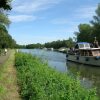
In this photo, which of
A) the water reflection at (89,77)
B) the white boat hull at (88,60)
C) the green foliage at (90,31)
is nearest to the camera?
the water reflection at (89,77)

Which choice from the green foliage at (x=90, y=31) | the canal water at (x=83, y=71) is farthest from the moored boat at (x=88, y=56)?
the green foliage at (x=90, y=31)

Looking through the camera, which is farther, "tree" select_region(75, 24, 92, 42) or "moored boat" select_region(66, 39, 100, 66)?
"tree" select_region(75, 24, 92, 42)

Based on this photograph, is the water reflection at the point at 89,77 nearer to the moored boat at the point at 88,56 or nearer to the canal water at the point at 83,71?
the canal water at the point at 83,71

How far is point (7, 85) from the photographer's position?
17.6 meters

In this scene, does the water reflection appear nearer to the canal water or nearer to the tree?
the canal water

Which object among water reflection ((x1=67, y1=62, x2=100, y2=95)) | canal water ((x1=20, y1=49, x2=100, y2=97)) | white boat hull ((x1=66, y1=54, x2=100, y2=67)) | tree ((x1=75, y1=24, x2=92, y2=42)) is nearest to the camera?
water reflection ((x1=67, y1=62, x2=100, y2=95))

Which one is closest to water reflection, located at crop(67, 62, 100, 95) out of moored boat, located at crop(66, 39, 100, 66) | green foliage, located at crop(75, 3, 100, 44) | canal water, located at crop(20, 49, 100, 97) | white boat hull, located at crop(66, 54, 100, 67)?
canal water, located at crop(20, 49, 100, 97)

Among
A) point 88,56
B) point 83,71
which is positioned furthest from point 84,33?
point 83,71

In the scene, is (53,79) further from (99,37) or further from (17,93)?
(99,37)

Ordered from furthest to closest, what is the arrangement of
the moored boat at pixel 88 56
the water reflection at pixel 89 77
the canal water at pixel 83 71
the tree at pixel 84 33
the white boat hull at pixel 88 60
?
the tree at pixel 84 33 < the moored boat at pixel 88 56 < the white boat hull at pixel 88 60 < the canal water at pixel 83 71 < the water reflection at pixel 89 77

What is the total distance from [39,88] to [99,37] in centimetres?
8858

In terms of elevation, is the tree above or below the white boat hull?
above

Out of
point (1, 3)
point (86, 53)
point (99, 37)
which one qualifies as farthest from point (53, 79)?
point (99, 37)

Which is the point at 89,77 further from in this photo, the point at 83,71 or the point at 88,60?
the point at 88,60
